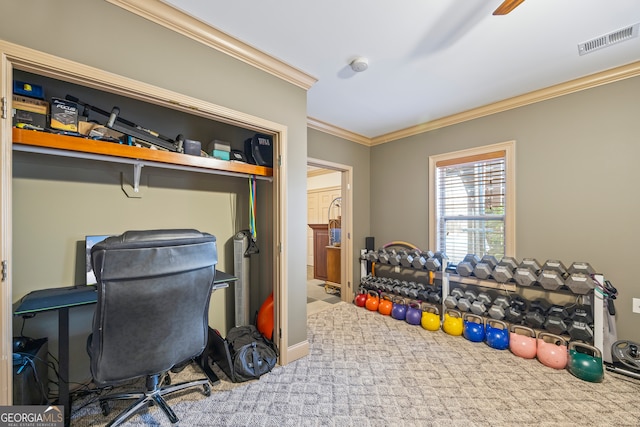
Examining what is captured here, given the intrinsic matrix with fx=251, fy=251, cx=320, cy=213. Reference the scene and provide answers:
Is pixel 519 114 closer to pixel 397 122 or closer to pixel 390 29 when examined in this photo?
pixel 397 122

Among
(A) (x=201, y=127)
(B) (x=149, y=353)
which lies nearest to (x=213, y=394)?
(B) (x=149, y=353)

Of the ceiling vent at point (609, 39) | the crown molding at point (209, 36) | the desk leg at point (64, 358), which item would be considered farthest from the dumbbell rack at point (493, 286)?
the desk leg at point (64, 358)

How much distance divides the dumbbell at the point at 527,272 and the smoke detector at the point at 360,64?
2.56 metres

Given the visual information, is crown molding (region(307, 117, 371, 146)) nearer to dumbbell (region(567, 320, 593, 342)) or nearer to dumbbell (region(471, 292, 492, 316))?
dumbbell (region(471, 292, 492, 316))

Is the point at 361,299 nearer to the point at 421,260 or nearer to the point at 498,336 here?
the point at 421,260

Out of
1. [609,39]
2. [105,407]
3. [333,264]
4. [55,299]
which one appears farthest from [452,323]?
[55,299]

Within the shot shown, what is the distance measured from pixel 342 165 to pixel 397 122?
3.37 feet

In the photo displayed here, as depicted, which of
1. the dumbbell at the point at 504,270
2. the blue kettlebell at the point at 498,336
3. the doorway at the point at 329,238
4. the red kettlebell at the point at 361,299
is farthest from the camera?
the doorway at the point at 329,238

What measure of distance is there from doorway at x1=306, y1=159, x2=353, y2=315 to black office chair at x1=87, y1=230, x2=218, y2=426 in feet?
7.92

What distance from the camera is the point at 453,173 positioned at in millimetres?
3541

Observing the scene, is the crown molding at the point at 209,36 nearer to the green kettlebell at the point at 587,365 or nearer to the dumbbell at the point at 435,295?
the dumbbell at the point at 435,295

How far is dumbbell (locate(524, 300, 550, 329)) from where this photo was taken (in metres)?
2.48

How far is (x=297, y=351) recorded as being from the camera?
2400mm

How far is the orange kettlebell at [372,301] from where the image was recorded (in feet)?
12.1
